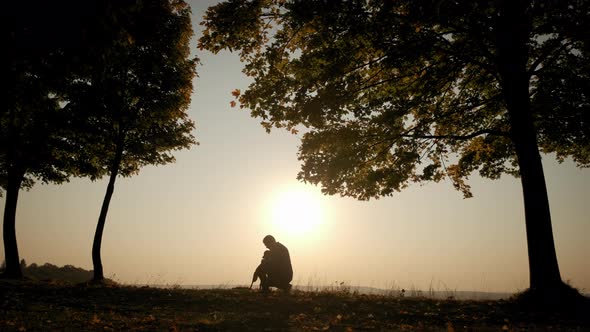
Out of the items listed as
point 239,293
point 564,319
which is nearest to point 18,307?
point 239,293

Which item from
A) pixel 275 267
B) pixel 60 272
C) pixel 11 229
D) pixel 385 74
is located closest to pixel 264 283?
pixel 275 267

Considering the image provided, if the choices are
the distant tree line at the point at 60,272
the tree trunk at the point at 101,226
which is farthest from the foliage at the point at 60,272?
the tree trunk at the point at 101,226

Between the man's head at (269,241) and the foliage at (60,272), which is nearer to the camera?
the man's head at (269,241)

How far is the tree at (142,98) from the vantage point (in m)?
14.6

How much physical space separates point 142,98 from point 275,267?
29.7 feet

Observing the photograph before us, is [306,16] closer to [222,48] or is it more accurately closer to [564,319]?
[222,48]

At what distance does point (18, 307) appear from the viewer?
7.57m

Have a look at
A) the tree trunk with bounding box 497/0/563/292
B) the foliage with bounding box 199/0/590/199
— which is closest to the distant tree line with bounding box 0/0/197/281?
the foliage with bounding box 199/0/590/199

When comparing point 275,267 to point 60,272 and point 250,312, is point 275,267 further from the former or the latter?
point 60,272

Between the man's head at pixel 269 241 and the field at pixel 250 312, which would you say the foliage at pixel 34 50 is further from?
the man's head at pixel 269 241

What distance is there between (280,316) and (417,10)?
283 inches

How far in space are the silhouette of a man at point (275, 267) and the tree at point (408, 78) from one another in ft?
7.81

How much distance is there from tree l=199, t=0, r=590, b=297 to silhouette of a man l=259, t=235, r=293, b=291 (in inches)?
93.7

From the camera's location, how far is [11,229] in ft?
51.4
